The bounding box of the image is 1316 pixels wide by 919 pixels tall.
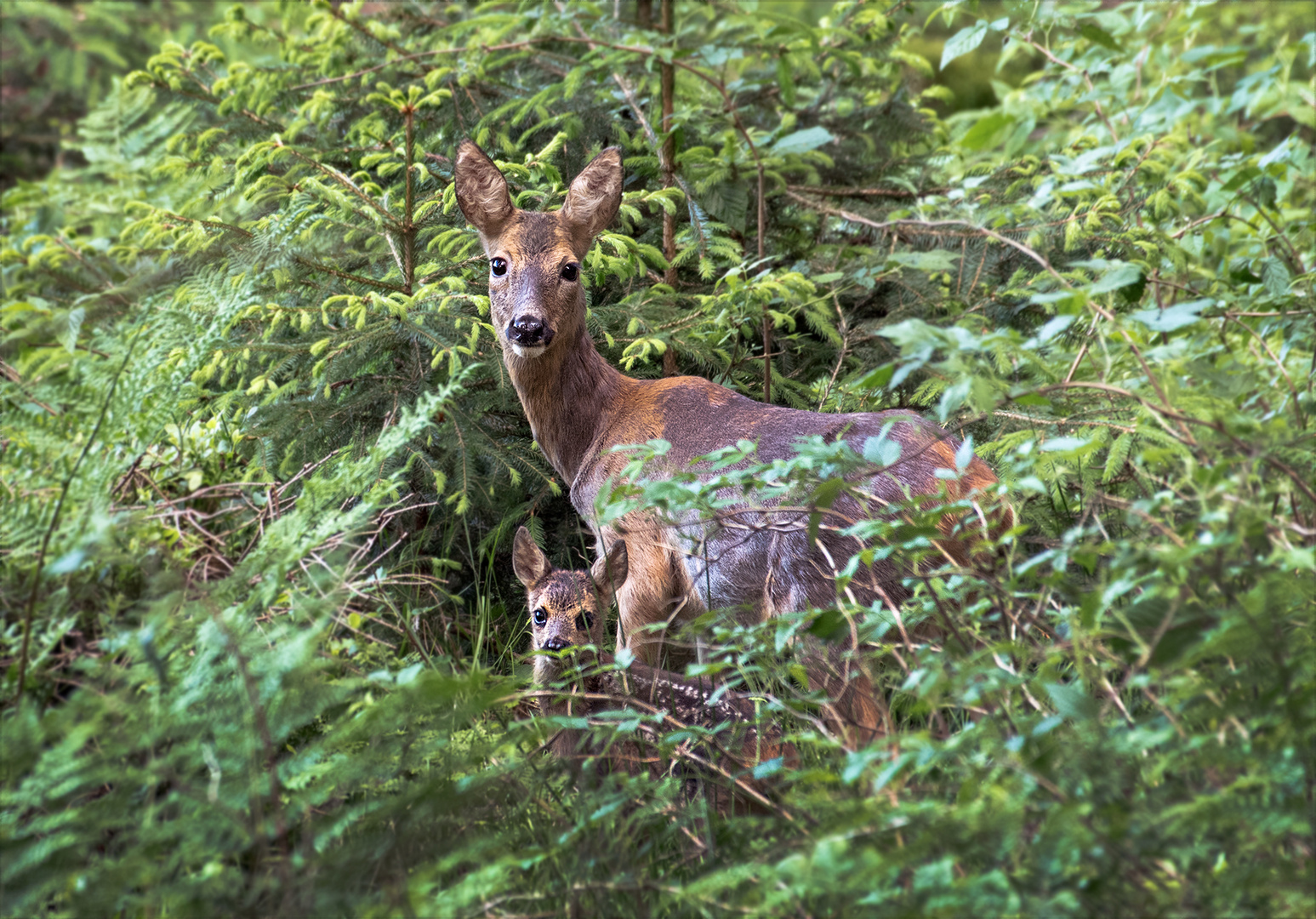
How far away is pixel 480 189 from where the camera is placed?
4.34m

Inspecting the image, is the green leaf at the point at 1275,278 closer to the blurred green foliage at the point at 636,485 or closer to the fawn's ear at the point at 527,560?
the blurred green foliage at the point at 636,485

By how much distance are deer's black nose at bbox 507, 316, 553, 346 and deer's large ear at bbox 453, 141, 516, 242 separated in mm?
542

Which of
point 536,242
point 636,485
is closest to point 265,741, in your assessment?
point 636,485

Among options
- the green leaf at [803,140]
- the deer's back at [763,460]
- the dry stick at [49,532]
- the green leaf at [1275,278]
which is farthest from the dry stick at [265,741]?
the green leaf at [1275,278]

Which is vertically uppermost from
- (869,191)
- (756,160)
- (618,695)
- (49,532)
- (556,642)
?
(49,532)

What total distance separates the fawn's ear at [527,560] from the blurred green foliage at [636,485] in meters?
0.29

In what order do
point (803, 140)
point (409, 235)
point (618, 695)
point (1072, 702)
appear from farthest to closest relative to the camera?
1. point (803, 140)
2. point (409, 235)
3. point (618, 695)
4. point (1072, 702)

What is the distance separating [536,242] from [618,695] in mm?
1867

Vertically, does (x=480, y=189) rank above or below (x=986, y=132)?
below

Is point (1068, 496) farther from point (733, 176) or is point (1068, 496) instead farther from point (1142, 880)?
point (1142, 880)

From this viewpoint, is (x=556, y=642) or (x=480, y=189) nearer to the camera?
(x=556, y=642)

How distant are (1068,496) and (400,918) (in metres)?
3.33

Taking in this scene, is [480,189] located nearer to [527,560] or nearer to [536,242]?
[536,242]

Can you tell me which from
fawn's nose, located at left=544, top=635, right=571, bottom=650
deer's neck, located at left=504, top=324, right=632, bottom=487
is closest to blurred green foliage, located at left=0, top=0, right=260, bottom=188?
deer's neck, located at left=504, top=324, right=632, bottom=487
